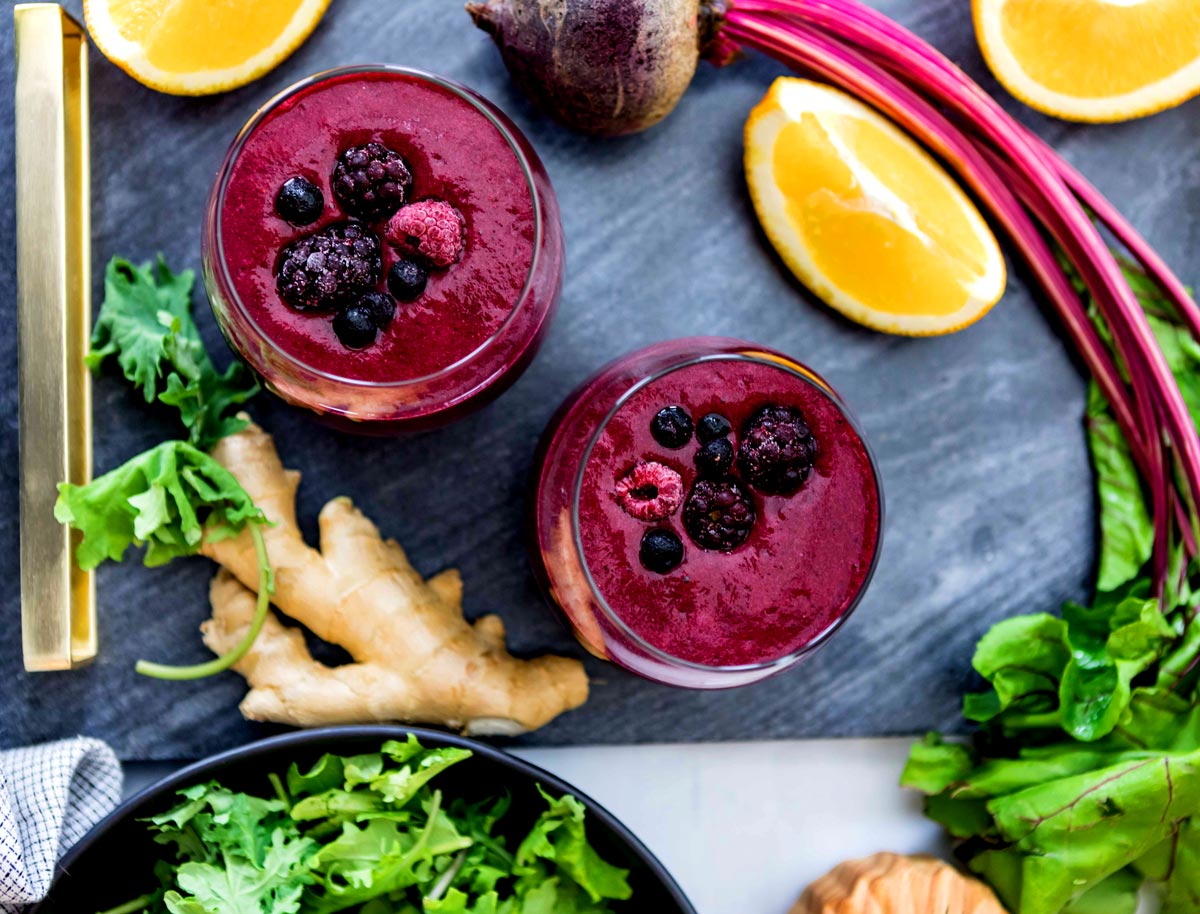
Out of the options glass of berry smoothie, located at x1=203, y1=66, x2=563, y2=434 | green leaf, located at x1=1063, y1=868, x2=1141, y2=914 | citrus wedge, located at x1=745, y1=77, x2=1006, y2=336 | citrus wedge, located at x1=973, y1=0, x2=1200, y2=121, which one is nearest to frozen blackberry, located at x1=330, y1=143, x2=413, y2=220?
glass of berry smoothie, located at x1=203, y1=66, x2=563, y2=434

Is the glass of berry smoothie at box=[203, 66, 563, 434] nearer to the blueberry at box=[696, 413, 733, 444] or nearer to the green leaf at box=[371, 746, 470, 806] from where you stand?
the blueberry at box=[696, 413, 733, 444]

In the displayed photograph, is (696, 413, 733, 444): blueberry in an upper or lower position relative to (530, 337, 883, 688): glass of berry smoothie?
upper

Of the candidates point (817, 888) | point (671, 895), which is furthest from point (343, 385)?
point (817, 888)

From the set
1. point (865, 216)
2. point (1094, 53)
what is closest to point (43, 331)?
point (865, 216)

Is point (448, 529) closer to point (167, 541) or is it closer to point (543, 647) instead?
point (543, 647)

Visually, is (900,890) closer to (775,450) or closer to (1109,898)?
(1109,898)
